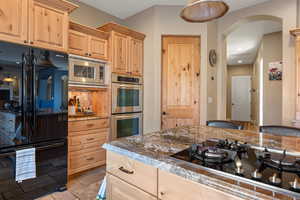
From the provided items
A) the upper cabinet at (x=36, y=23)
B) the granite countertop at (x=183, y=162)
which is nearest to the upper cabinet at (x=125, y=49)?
the upper cabinet at (x=36, y=23)

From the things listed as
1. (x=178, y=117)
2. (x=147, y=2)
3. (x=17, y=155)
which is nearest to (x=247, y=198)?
(x=17, y=155)

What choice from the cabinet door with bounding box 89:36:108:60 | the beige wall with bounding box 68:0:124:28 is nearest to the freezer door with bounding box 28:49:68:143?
the cabinet door with bounding box 89:36:108:60

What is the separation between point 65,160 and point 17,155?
1.89 ft

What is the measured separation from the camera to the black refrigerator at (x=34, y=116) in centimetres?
185

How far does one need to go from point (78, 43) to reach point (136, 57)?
47.1 inches

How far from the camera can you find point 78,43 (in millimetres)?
2758

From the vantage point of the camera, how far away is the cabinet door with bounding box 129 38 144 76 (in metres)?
3.48

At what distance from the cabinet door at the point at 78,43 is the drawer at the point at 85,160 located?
158 centimetres

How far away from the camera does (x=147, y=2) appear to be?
3330mm

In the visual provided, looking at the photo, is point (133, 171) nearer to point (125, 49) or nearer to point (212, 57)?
point (125, 49)

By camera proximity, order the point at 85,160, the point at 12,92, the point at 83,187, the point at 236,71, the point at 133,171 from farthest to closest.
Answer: the point at 236,71
the point at 85,160
the point at 83,187
the point at 12,92
the point at 133,171

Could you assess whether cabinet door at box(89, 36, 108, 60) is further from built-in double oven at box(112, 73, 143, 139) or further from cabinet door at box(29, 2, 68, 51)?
cabinet door at box(29, 2, 68, 51)

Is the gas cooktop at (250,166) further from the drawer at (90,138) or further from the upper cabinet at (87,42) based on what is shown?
the upper cabinet at (87,42)

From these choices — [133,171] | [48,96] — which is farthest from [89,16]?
[133,171]
